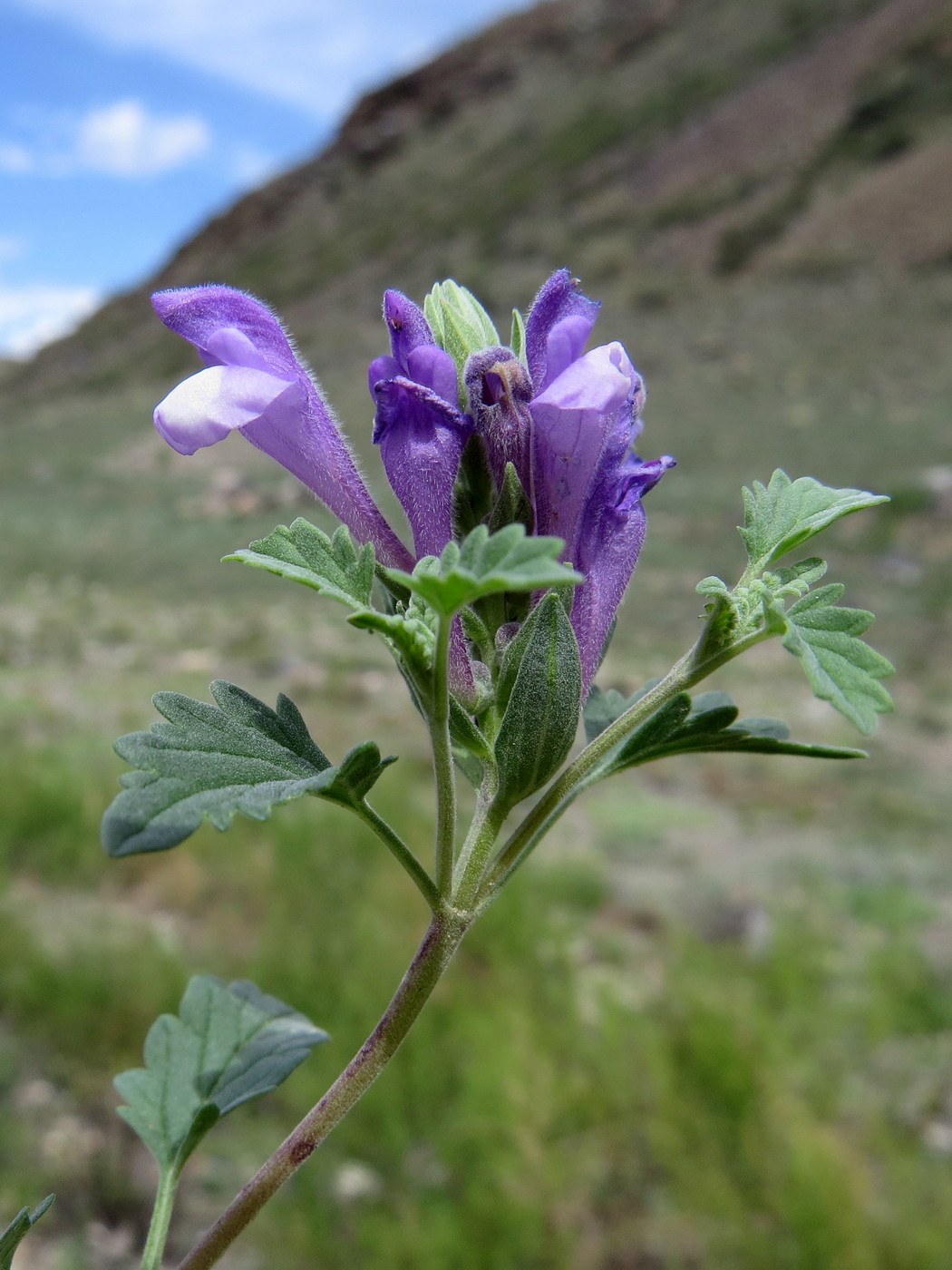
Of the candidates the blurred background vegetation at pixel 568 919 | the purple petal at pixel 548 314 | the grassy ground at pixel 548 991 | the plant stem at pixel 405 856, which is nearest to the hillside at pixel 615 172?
the blurred background vegetation at pixel 568 919

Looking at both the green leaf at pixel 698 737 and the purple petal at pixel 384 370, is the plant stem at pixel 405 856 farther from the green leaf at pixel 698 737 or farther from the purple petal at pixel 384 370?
the purple petal at pixel 384 370

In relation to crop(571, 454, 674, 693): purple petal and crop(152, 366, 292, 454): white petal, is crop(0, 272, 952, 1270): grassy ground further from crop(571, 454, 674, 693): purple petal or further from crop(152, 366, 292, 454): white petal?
crop(152, 366, 292, 454): white petal

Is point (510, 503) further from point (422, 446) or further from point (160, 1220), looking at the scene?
point (160, 1220)

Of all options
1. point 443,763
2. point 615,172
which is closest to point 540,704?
point 443,763

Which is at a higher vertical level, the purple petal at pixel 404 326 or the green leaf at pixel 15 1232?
the purple petal at pixel 404 326

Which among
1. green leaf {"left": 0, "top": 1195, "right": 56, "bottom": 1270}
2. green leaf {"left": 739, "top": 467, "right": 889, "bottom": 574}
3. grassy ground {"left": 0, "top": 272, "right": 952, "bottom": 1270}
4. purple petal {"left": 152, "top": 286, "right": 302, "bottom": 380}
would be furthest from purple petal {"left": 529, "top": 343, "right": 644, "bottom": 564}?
grassy ground {"left": 0, "top": 272, "right": 952, "bottom": 1270}

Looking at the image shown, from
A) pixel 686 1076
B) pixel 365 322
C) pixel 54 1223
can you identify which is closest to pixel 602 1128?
pixel 686 1076
